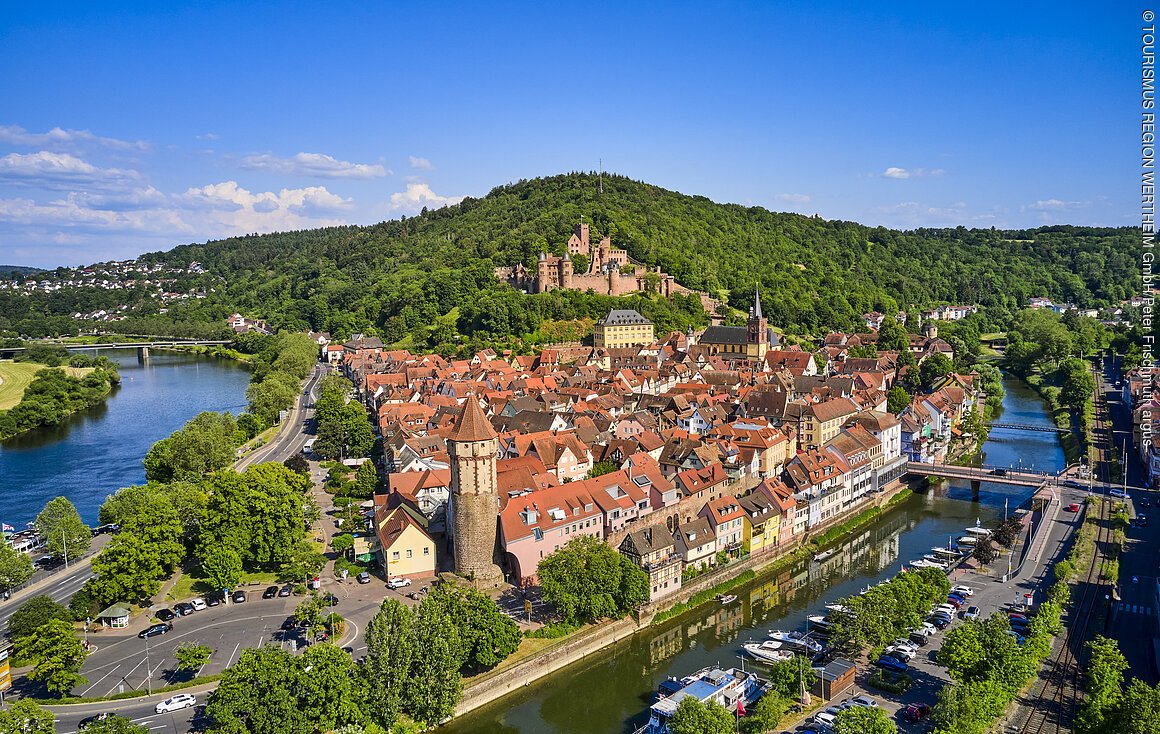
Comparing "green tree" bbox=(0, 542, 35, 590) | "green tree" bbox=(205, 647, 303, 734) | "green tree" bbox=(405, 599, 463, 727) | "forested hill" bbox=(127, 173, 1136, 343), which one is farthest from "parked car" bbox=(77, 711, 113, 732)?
"forested hill" bbox=(127, 173, 1136, 343)

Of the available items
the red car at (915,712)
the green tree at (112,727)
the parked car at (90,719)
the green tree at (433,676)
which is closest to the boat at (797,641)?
the red car at (915,712)

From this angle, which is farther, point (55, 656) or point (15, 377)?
point (15, 377)

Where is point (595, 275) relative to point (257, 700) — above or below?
above

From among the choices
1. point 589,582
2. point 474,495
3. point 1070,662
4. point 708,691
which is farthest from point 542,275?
point 1070,662

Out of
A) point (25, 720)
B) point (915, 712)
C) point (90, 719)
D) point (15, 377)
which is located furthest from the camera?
point (15, 377)

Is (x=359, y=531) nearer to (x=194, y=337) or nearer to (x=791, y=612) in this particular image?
(x=791, y=612)

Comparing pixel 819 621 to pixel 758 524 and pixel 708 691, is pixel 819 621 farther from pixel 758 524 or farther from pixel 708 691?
pixel 708 691

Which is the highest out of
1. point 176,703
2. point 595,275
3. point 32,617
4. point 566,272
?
point 566,272
